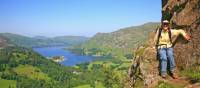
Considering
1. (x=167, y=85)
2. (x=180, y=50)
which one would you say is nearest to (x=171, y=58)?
(x=180, y=50)

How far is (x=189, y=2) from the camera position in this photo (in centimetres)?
2225

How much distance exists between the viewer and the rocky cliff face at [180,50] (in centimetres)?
2019

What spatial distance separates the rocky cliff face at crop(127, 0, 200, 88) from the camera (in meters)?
20.2

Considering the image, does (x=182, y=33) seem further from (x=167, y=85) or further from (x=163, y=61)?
(x=167, y=85)

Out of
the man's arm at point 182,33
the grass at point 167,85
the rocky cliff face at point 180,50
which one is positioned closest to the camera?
the grass at point 167,85

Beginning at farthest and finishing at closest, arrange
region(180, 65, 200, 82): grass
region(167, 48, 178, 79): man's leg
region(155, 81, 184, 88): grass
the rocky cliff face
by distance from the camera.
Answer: the rocky cliff face
region(167, 48, 178, 79): man's leg
region(155, 81, 184, 88): grass
region(180, 65, 200, 82): grass

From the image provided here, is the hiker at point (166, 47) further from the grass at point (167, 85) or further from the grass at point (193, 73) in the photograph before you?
the grass at point (167, 85)

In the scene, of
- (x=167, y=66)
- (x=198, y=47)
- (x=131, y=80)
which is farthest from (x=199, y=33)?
(x=131, y=80)

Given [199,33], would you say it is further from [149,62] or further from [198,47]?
[149,62]

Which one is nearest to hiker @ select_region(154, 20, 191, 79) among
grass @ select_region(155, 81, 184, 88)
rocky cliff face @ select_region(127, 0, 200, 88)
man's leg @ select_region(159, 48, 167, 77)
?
man's leg @ select_region(159, 48, 167, 77)

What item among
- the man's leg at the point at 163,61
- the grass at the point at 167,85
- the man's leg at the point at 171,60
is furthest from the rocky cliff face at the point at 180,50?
the man's leg at the point at 171,60

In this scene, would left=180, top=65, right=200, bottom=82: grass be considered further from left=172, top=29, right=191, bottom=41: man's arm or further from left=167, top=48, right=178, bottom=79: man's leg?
left=172, top=29, right=191, bottom=41: man's arm

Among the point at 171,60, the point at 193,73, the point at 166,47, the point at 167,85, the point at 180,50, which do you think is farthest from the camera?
the point at 180,50

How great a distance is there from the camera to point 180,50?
835 inches
